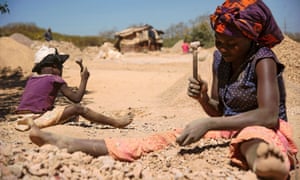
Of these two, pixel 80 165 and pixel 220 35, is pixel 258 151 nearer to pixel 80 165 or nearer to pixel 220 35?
pixel 220 35

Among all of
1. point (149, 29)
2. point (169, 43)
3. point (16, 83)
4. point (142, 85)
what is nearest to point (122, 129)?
point (142, 85)

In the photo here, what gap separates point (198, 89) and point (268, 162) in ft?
3.12

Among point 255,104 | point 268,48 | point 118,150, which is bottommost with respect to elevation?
point 118,150

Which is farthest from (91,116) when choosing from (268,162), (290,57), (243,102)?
(290,57)

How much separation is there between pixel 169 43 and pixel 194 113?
35934 mm

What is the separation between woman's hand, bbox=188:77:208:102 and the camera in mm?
2771

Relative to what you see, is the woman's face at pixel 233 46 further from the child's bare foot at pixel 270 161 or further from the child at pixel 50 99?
the child at pixel 50 99

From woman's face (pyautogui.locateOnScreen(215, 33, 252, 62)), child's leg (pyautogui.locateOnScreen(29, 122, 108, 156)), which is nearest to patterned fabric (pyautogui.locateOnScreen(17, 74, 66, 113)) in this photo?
child's leg (pyautogui.locateOnScreen(29, 122, 108, 156))

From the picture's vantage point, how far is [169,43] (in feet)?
137

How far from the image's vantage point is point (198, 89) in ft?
9.18

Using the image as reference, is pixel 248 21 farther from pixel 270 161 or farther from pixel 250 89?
pixel 270 161

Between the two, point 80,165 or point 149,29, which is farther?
point 149,29

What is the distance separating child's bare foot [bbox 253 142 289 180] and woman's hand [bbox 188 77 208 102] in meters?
0.85

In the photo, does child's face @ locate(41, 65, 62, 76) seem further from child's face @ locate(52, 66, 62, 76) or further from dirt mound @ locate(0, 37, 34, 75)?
dirt mound @ locate(0, 37, 34, 75)
